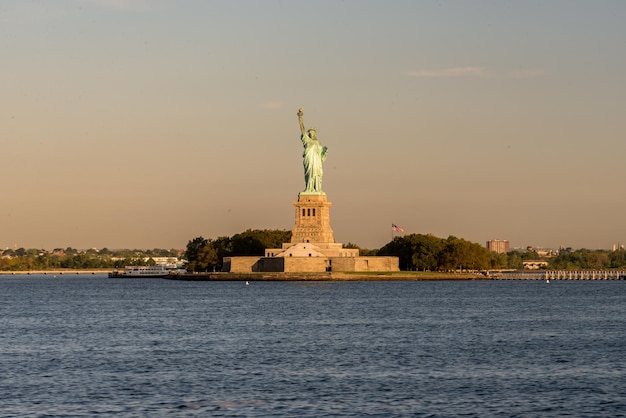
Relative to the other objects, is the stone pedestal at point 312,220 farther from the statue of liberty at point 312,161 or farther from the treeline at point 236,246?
the treeline at point 236,246

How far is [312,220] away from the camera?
5492 inches

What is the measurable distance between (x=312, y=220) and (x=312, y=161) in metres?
6.84

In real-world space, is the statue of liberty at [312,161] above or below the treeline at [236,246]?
above

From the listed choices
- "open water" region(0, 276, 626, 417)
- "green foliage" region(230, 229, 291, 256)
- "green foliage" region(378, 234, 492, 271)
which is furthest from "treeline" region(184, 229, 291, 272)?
"open water" region(0, 276, 626, 417)

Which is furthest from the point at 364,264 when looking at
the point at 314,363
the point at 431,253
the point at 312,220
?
the point at 314,363

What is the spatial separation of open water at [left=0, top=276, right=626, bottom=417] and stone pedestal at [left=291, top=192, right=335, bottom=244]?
2404 inches

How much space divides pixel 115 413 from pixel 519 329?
32274 mm

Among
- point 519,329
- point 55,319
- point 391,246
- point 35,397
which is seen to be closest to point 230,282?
point 391,246

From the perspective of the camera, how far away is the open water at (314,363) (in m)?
32.8

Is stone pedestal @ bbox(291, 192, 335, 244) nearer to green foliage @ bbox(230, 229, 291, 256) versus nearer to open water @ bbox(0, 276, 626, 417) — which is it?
green foliage @ bbox(230, 229, 291, 256)

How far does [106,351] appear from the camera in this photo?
47344 millimetres

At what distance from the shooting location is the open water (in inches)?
1291

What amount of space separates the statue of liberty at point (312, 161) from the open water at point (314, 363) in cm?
6236

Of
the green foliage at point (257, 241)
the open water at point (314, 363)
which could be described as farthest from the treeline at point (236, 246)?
the open water at point (314, 363)
